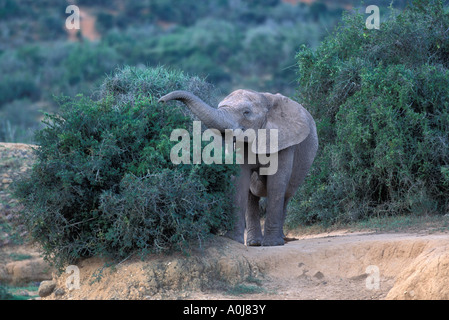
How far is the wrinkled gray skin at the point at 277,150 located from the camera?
835cm

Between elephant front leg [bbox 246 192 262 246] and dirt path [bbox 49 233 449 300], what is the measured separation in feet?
5.87

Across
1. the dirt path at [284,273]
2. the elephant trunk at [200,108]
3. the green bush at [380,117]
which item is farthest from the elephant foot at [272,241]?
the green bush at [380,117]

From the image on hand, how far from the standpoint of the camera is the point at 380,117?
11258 mm

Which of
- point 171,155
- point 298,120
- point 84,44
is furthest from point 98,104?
point 84,44

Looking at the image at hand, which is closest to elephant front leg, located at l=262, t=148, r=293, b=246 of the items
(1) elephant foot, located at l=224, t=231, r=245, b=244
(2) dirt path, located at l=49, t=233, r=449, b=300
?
(1) elephant foot, located at l=224, t=231, r=245, b=244

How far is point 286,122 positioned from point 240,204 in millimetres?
1630

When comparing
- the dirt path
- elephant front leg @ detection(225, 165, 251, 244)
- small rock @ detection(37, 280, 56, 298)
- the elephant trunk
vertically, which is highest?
the elephant trunk

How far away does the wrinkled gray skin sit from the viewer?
8.35 meters

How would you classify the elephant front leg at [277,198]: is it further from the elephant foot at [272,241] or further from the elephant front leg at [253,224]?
the elephant front leg at [253,224]

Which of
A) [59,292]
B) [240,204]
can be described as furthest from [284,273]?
[59,292]

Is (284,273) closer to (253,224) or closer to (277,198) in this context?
(277,198)

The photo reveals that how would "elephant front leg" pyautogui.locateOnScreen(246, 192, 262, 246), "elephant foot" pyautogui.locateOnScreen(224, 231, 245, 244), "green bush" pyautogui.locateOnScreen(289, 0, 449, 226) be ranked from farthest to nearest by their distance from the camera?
"green bush" pyautogui.locateOnScreen(289, 0, 449, 226) → "elephant front leg" pyautogui.locateOnScreen(246, 192, 262, 246) → "elephant foot" pyautogui.locateOnScreen(224, 231, 245, 244)

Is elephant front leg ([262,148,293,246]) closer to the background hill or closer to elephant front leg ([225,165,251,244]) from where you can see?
elephant front leg ([225,165,251,244])

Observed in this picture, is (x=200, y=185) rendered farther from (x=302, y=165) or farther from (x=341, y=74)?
(x=341, y=74)
